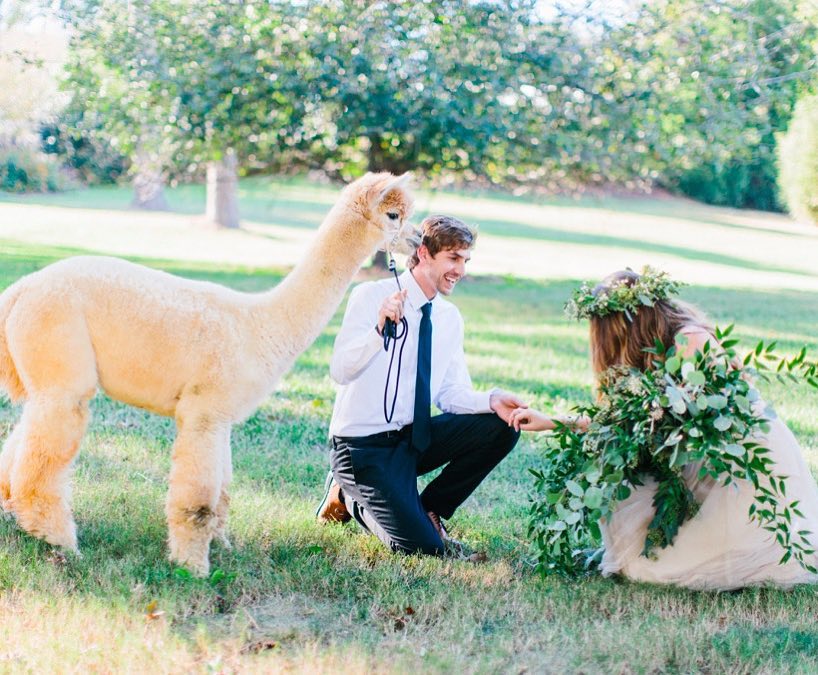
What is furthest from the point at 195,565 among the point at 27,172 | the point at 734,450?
the point at 27,172

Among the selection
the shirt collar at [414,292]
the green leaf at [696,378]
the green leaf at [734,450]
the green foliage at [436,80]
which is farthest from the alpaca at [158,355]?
the green foliage at [436,80]

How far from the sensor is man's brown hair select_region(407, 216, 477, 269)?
15.6 ft

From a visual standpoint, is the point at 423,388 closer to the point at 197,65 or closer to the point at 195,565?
the point at 195,565

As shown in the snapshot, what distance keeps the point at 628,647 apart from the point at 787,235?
114 ft

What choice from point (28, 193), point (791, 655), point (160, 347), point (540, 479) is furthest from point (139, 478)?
point (28, 193)

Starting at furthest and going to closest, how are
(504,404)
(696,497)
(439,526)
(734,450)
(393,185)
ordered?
(439,526) → (504,404) → (696,497) → (393,185) → (734,450)

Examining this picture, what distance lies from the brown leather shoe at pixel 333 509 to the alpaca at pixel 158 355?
2.99ft

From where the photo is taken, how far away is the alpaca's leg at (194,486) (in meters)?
4.23

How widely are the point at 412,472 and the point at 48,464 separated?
5.44 ft

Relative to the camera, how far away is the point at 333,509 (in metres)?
5.19

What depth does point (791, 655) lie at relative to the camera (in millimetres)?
3746

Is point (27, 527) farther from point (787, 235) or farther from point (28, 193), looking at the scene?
point (787, 235)

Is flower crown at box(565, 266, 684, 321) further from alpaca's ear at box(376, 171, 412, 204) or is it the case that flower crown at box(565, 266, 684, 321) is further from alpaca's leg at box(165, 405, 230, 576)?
alpaca's leg at box(165, 405, 230, 576)

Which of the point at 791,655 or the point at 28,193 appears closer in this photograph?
the point at 791,655
